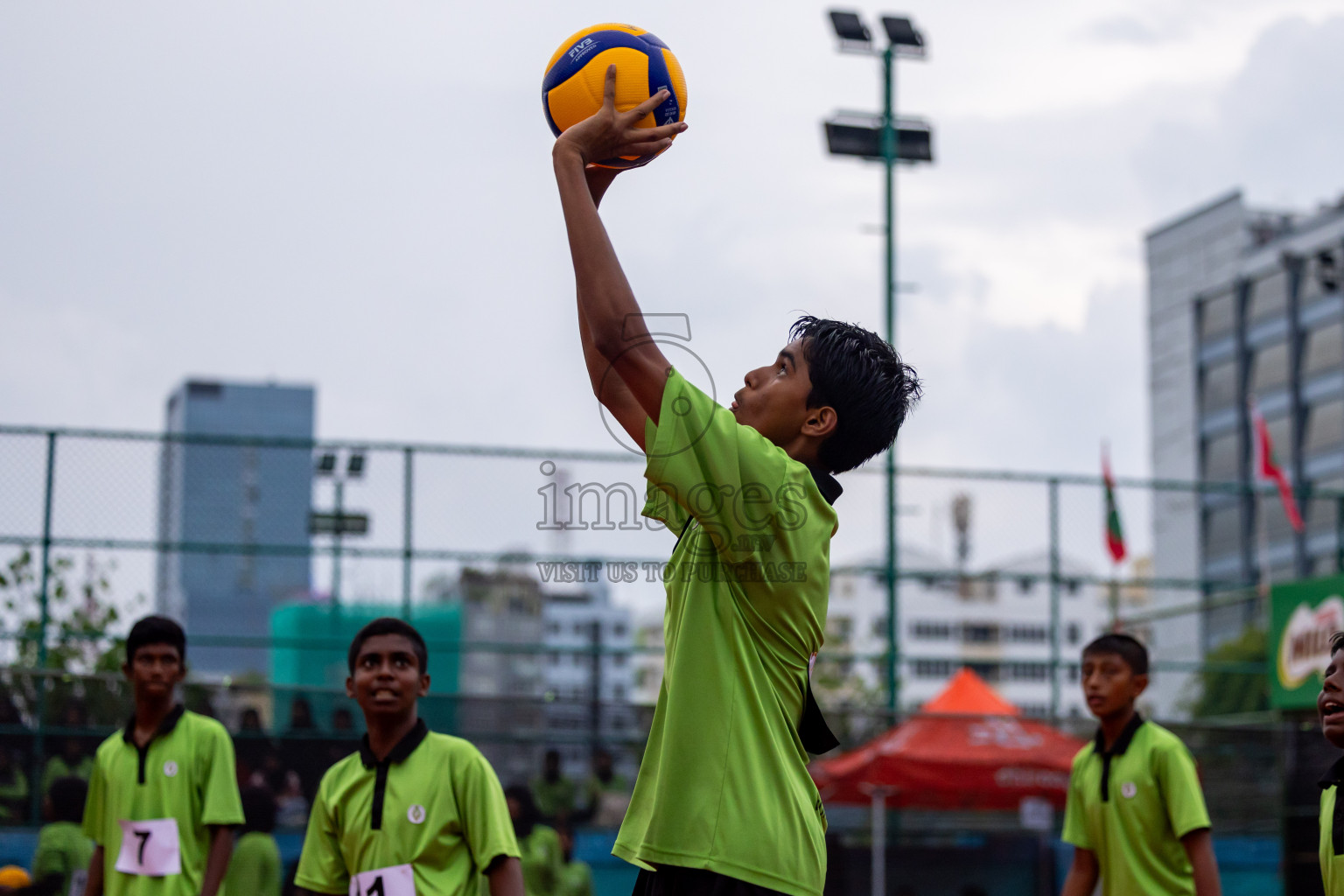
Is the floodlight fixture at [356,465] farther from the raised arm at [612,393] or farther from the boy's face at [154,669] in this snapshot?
the raised arm at [612,393]

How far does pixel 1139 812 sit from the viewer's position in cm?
560

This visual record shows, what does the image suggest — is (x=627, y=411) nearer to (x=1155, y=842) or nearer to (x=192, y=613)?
(x=1155, y=842)

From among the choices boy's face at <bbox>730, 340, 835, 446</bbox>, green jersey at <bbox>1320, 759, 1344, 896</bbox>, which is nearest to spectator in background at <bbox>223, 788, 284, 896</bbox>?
green jersey at <bbox>1320, 759, 1344, 896</bbox>

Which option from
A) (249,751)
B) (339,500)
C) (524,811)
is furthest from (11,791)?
(339,500)

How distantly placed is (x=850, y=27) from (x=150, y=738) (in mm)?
9787

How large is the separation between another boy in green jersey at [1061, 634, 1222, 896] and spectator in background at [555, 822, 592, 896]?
3790mm

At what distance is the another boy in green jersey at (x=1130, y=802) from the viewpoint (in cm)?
543

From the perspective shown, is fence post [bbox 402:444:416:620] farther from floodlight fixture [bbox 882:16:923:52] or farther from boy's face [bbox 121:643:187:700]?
boy's face [bbox 121:643:187:700]

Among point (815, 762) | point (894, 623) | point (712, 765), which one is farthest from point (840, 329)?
point (894, 623)

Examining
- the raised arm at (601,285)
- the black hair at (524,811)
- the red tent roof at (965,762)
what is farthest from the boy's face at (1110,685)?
the red tent roof at (965,762)

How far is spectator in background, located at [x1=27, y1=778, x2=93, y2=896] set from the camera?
8016 mm

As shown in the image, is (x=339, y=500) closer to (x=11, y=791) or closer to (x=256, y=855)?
(x=11, y=791)

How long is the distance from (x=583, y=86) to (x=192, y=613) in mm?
11584

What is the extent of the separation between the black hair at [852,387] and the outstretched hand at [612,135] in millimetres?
468
